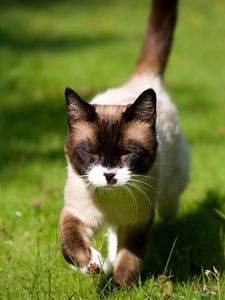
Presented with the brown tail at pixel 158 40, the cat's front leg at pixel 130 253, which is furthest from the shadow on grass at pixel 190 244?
the brown tail at pixel 158 40

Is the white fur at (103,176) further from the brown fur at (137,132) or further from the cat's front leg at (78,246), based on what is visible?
the cat's front leg at (78,246)

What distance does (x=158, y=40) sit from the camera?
5.22 metres

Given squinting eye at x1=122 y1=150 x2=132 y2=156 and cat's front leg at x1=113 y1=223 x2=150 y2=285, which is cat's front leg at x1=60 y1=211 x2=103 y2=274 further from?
squinting eye at x1=122 y1=150 x2=132 y2=156

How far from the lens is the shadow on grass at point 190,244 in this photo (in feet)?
13.1

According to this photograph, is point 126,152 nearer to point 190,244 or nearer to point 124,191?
point 124,191

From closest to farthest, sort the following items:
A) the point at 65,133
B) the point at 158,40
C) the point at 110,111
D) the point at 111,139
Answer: the point at 111,139 < the point at 110,111 < the point at 158,40 < the point at 65,133

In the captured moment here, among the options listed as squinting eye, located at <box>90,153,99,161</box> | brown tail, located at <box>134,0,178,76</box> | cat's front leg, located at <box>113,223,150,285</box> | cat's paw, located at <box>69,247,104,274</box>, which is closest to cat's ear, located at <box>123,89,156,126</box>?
squinting eye, located at <box>90,153,99,161</box>

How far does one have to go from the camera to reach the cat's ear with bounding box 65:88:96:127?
347 centimetres

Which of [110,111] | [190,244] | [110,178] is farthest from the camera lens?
[190,244]

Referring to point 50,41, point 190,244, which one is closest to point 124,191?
point 190,244

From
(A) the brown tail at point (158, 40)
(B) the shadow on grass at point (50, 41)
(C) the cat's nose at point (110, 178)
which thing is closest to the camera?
(C) the cat's nose at point (110, 178)

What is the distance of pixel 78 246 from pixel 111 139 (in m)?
0.67

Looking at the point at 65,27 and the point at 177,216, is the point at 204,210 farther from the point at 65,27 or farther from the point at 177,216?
the point at 65,27

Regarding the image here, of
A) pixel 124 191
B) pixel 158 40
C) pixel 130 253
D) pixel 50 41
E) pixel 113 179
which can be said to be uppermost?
pixel 50 41
